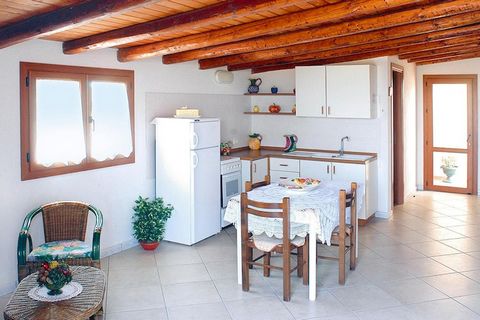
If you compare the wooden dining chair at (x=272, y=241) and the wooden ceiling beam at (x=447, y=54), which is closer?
the wooden dining chair at (x=272, y=241)

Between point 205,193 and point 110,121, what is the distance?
4.64 feet

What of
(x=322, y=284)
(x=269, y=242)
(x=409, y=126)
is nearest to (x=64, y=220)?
(x=269, y=242)

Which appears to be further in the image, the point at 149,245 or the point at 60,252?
the point at 149,245

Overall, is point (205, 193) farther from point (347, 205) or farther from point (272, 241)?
point (347, 205)

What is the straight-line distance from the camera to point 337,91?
21.8ft

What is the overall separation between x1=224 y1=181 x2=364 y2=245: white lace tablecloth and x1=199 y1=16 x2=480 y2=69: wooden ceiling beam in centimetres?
167

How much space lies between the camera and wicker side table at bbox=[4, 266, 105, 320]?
9.78 ft

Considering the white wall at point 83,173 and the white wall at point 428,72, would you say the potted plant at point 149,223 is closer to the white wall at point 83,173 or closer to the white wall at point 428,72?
the white wall at point 83,173

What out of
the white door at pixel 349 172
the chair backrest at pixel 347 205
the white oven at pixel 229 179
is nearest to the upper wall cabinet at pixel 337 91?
the white door at pixel 349 172

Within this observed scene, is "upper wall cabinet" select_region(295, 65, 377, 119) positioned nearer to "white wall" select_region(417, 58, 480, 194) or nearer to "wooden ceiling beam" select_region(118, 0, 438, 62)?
"wooden ceiling beam" select_region(118, 0, 438, 62)

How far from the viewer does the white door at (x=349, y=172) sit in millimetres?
6391

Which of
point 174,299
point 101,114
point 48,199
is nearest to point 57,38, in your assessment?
point 101,114

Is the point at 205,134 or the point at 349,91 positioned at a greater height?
the point at 349,91

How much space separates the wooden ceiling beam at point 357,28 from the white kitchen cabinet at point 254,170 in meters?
1.79
